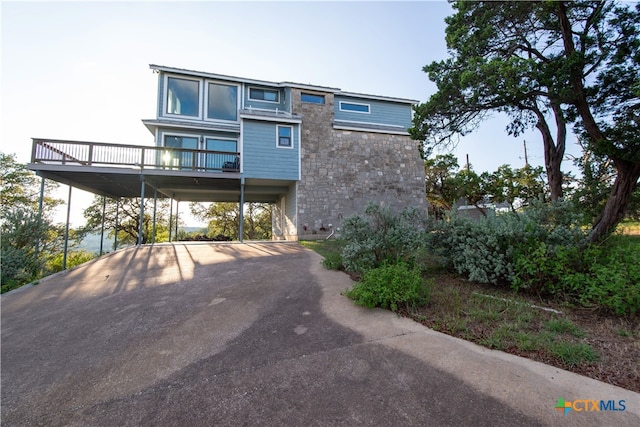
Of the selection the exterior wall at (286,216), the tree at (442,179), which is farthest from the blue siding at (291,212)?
the tree at (442,179)

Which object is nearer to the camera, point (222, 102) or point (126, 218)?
point (222, 102)

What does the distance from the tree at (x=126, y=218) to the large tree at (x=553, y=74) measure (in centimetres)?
1935

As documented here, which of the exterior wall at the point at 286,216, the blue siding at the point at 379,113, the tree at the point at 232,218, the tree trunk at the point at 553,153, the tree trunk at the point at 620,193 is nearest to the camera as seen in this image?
the tree trunk at the point at 620,193

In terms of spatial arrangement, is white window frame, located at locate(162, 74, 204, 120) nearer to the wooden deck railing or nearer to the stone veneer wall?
the wooden deck railing

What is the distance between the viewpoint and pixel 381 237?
4.97m

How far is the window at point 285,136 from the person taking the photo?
1246cm

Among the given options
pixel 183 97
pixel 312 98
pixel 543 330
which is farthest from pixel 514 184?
pixel 183 97

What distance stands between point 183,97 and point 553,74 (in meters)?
14.3

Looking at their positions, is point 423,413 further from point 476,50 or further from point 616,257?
point 476,50

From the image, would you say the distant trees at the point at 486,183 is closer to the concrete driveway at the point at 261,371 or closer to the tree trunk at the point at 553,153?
the tree trunk at the point at 553,153

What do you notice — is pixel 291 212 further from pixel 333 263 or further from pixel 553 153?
pixel 553 153

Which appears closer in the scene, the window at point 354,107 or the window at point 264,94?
the window at point 264,94

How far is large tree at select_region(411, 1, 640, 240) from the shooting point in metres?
5.52

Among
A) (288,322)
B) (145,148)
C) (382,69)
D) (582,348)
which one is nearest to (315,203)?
(382,69)
